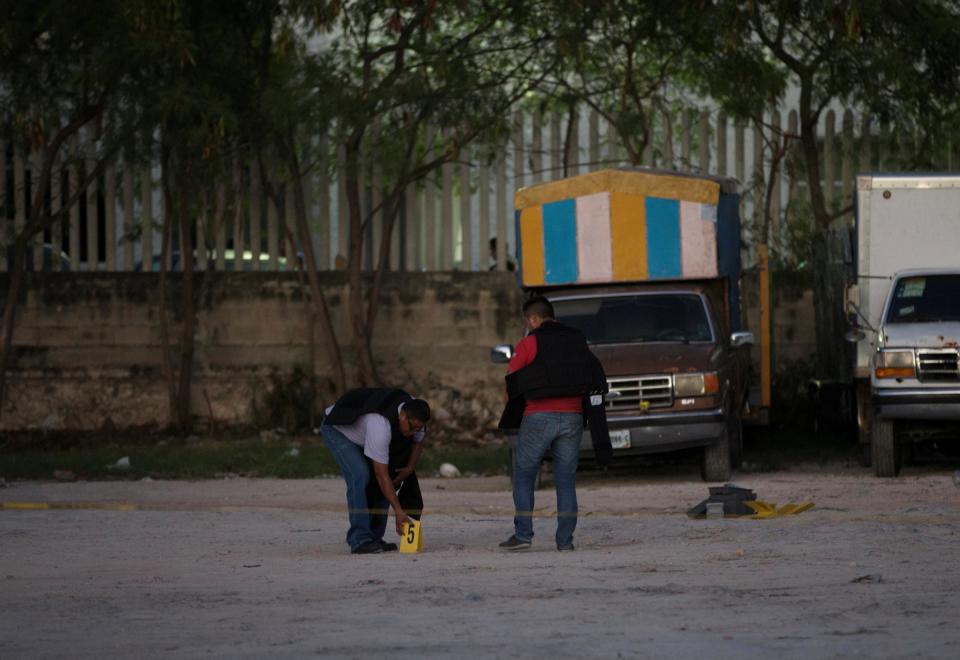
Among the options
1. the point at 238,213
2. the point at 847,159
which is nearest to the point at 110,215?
the point at 238,213

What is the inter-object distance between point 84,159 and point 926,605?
610 inches

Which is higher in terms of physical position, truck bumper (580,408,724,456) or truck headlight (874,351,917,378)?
truck headlight (874,351,917,378)

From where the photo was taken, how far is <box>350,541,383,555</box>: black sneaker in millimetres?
11977

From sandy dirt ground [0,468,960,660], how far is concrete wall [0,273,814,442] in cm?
593

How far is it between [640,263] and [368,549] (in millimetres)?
6457

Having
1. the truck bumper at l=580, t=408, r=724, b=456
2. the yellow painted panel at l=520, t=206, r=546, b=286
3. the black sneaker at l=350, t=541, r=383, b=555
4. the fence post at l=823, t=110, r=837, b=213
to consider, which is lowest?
the black sneaker at l=350, t=541, r=383, b=555

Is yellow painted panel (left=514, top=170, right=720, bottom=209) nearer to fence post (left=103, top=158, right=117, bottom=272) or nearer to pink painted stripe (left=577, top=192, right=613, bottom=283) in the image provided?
pink painted stripe (left=577, top=192, right=613, bottom=283)

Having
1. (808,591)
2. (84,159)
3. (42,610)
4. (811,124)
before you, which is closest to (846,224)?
(811,124)

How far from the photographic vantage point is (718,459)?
55.7 ft

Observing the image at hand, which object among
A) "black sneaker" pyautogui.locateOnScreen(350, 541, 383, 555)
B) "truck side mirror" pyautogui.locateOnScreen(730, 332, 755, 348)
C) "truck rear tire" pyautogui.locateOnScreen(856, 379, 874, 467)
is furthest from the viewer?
"truck rear tire" pyautogui.locateOnScreen(856, 379, 874, 467)

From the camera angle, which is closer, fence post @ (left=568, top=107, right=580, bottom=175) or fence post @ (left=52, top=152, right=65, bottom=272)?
fence post @ (left=568, top=107, right=580, bottom=175)

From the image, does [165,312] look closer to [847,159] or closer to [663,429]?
[663,429]

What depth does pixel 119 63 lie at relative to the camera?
779 inches

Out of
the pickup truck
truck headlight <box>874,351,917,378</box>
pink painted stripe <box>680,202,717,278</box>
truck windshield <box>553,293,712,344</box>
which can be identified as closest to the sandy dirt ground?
truck headlight <box>874,351,917,378</box>
